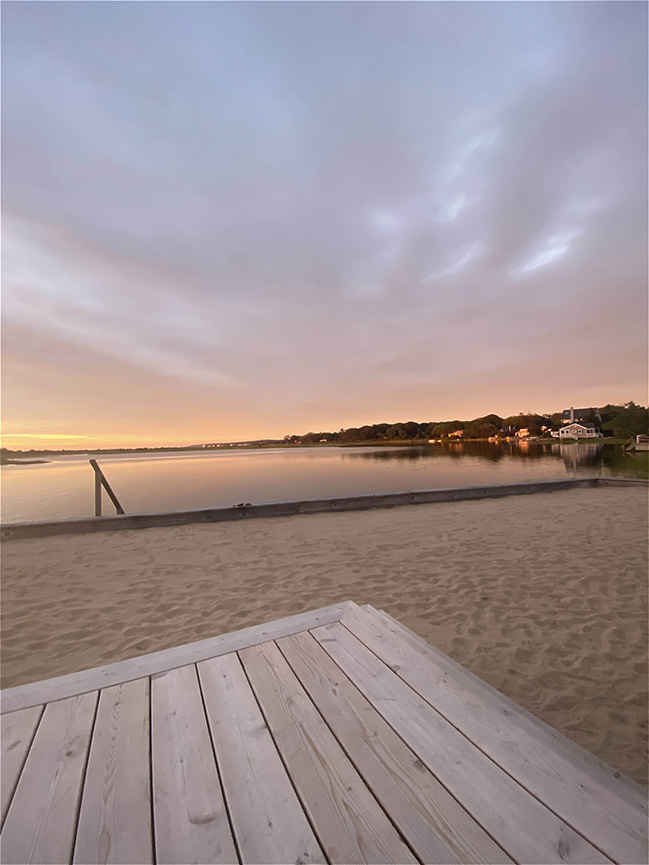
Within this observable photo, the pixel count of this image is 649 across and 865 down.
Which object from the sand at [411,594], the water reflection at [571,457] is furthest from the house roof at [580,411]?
the sand at [411,594]

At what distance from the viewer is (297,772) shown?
1.29 m

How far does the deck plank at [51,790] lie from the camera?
107 centimetres

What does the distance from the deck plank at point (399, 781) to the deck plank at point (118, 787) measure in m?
0.70

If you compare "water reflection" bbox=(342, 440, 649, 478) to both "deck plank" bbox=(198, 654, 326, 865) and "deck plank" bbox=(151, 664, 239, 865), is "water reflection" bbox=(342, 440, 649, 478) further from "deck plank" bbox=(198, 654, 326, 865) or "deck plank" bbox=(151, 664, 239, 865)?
"deck plank" bbox=(151, 664, 239, 865)

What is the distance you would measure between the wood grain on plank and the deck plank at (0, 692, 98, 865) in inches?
4.8

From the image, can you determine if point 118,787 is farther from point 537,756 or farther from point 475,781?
point 537,756

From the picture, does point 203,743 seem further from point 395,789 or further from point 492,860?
point 492,860

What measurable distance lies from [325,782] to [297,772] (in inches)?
4.1

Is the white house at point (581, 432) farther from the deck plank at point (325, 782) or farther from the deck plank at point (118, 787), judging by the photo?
the deck plank at point (118, 787)

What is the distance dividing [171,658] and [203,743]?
2.19 ft

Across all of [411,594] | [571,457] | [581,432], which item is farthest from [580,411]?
[411,594]

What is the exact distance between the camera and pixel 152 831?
111cm

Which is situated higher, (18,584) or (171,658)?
(171,658)

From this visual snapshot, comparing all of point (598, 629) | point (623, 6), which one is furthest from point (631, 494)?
point (623, 6)
